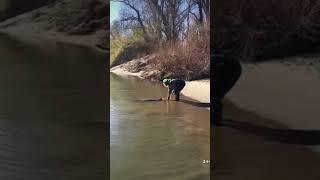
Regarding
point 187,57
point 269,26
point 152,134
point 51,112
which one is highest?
point 269,26

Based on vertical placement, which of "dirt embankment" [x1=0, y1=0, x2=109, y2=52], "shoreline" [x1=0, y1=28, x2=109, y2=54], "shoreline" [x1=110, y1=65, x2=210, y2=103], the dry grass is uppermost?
"dirt embankment" [x1=0, y1=0, x2=109, y2=52]

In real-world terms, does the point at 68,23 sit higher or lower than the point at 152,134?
higher

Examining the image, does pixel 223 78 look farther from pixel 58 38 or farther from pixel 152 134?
pixel 58 38

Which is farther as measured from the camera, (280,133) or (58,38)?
(58,38)

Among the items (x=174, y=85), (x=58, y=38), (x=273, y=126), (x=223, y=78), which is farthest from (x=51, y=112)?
(x=273, y=126)

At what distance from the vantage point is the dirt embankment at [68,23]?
2301 millimetres

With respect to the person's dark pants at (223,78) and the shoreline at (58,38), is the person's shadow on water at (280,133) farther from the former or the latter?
the shoreline at (58,38)

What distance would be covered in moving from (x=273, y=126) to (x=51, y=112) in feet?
3.67

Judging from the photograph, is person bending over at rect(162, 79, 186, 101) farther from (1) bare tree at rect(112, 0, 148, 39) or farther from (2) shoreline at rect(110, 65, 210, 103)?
(1) bare tree at rect(112, 0, 148, 39)

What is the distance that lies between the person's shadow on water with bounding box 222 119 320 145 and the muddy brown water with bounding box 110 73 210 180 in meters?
0.15

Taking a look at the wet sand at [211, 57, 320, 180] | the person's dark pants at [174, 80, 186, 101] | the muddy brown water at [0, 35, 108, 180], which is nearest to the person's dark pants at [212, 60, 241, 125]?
the wet sand at [211, 57, 320, 180]

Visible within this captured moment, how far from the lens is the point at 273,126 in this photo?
2230mm

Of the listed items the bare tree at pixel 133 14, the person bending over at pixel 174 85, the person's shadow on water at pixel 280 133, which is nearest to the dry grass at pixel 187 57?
the person bending over at pixel 174 85

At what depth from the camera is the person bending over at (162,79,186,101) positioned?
2.28 meters
